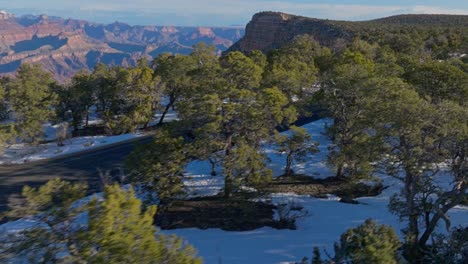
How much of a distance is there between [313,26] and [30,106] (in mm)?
56205

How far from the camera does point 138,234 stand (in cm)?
595

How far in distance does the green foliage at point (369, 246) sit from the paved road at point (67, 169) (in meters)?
13.0

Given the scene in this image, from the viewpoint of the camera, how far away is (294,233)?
1480cm

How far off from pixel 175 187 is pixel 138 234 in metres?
8.69

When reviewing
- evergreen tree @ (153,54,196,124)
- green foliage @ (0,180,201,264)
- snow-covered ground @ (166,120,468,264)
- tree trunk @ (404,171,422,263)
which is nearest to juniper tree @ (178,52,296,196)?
snow-covered ground @ (166,120,468,264)

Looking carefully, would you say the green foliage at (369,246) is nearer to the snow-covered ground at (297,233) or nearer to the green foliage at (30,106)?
the snow-covered ground at (297,233)

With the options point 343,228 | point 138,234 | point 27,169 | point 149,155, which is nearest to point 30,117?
point 27,169

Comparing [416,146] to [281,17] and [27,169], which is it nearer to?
[27,169]

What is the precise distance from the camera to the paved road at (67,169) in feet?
67.3

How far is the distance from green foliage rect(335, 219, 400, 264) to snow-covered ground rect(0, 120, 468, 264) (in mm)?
4022

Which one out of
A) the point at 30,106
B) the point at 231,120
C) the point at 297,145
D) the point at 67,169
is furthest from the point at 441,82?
the point at 30,106

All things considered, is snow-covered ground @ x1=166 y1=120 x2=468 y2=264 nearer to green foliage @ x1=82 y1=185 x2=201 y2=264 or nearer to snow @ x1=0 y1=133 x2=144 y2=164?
green foliage @ x1=82 y1=185 x2=201 y2=264

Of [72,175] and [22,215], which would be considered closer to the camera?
[22,215]

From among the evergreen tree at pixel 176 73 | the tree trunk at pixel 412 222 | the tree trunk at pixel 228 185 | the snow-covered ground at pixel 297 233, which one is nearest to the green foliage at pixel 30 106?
the evergreen tree at pixel 176 73
